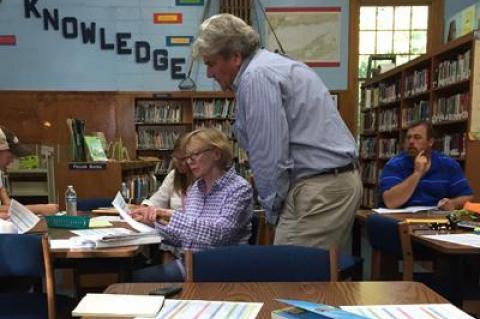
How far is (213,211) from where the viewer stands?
207cm

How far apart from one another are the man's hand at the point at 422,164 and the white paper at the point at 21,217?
236 centimetres

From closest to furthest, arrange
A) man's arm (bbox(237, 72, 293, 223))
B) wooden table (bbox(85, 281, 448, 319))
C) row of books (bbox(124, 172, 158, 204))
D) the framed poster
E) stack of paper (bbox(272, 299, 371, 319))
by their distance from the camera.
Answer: stack of paper (bbox(272, 299, 371, 319)), wooden table (bbox(85, 281, 448, 319)), man's arm (bbox(237, 72, 293, 223)), row of books (bbox(124, 172, 158, 204)), the framed poster

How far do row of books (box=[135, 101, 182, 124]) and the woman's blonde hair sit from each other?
440cm

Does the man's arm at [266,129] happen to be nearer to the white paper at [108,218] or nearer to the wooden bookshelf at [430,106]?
the white paper at [108,218]

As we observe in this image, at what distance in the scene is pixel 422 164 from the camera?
3084 millimetres

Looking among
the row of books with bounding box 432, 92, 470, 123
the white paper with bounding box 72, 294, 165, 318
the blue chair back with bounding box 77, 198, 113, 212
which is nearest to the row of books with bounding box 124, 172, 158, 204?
the blue chair back with bounding box 77, 198, 113, 212

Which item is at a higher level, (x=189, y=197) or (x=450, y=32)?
(x=450, y=32)

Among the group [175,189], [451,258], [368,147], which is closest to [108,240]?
[175,189]

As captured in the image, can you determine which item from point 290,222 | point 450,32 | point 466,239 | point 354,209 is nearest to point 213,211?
point 290,222

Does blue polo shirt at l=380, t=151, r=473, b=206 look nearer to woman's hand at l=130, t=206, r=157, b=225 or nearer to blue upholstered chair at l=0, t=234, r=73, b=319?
woman's hand at l=130, t=206, r=157, b=225

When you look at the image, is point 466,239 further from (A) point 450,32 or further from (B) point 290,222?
(A) point 450,32

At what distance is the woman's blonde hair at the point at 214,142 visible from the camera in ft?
6.92

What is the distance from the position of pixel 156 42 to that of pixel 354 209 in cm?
544

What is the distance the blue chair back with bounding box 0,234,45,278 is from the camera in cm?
176
